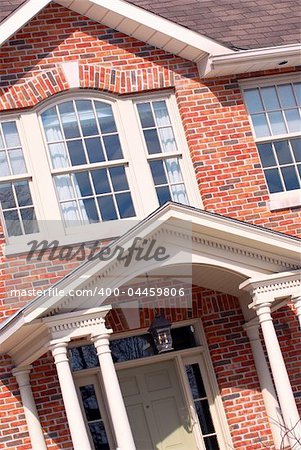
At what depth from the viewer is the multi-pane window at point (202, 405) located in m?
14.5

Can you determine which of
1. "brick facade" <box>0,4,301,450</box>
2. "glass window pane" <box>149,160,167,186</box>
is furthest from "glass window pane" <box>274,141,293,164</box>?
"glass window pane" <box>149,160,167,186</box>

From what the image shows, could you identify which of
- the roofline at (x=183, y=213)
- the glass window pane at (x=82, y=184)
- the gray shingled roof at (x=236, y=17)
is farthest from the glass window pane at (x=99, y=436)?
the gray shingled roof at (x=236, y=17)

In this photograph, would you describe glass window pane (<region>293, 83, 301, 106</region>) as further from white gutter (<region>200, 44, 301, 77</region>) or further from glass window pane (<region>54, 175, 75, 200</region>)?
glass window pane (<region>54, 175, 75, 200</region>)

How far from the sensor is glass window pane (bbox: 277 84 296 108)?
15.5 m

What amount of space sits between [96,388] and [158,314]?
4.30 feet

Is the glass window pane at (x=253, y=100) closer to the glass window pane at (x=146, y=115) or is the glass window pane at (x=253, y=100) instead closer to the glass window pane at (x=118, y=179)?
the glass window pane at (x=146, y=115)

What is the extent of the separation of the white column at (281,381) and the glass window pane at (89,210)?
2666mm

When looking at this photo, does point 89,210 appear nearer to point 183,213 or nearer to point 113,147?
point 113,147

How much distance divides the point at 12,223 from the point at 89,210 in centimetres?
110

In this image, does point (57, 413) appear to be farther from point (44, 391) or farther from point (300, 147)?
point (300, 147)

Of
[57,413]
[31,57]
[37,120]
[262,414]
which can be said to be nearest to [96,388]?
[57,413]

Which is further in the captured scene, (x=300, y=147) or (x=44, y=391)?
(x=300, y=147)

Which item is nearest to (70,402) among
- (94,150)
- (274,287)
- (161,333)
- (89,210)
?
(161,333)

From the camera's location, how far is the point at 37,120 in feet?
47.6
